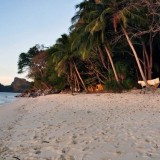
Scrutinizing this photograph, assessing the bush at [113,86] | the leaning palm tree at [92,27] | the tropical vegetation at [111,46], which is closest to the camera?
the tropical vegetation at [111,46]

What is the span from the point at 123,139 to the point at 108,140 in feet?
1.09

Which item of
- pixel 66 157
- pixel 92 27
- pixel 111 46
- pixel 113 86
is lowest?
pixel 66 157

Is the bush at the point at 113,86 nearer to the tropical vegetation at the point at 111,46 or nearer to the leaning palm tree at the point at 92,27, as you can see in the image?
the tropical vegetation at the point at 111,46

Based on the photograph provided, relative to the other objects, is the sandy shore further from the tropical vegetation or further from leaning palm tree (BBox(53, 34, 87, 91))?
leaning palm tree (BBox(53, 34, 87, 91))

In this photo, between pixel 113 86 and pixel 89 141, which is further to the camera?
pixel 113 86

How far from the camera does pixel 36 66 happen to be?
2210 inches

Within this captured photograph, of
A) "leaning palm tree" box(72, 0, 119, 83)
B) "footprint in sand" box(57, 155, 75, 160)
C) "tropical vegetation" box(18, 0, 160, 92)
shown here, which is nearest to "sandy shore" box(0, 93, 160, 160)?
"footprint in sand" box(57, 155, 75, 160)

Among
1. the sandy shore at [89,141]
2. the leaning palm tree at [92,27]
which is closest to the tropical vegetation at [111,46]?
the leaning palm tree at [92,27]

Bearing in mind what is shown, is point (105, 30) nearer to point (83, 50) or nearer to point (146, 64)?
point (83, 50)

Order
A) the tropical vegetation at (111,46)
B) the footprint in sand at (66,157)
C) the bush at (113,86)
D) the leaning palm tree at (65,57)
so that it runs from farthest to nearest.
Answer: the leaning palm tree at (65,57)
the bush at (113,86)
the tropical vegetation at (111,46)
the footprint in sand at (66,157)

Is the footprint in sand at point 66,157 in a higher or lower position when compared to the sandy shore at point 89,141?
lower

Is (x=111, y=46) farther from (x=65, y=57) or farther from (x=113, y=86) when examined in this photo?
(x=65, y=57)

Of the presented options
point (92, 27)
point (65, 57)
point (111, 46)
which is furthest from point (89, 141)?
point (65, 57)

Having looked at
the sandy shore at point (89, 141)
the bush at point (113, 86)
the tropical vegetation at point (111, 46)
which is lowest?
the sandy shore at point (89, 141)
